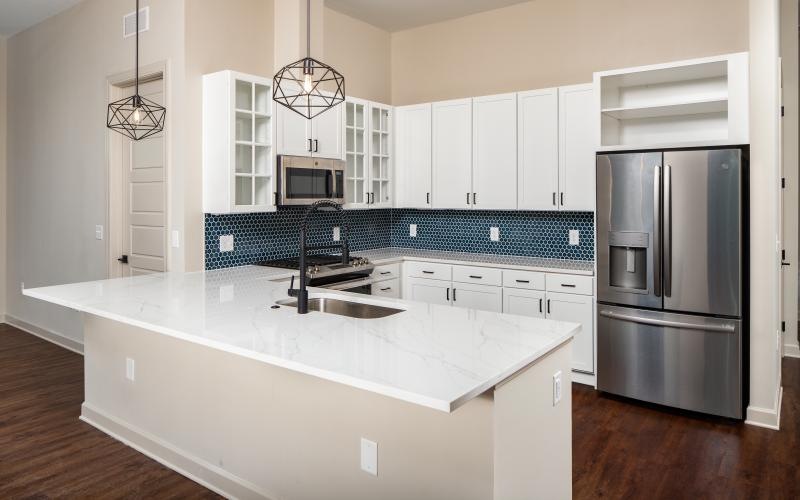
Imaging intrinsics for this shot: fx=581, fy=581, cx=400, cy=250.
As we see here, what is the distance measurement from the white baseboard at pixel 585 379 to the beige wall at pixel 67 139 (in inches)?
Answer: 121

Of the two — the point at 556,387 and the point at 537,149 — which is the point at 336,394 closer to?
the point at 556,387

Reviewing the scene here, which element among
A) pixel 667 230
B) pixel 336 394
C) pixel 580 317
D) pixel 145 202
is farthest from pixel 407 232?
pixel 336 394

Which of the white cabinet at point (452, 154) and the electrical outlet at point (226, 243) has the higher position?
the white cabinet at point (452, 154)

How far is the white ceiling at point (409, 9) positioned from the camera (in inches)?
205

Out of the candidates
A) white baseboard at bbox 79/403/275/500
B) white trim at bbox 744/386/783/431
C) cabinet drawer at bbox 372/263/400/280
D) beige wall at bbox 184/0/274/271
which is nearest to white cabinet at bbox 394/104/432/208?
cabinet drawer at bbox 372/263/400/280

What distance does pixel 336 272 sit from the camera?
425cm

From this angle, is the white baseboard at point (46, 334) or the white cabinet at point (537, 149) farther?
the white baseboard at point (46, 334)

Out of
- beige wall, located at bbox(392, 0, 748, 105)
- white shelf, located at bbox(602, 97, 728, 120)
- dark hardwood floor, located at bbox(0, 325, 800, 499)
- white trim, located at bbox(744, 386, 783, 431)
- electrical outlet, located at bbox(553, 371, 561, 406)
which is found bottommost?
dark hardwood floor, located at bbox(0, 325, 800, 499)

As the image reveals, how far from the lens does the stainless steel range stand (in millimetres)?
4137

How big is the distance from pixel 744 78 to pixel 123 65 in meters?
4.46

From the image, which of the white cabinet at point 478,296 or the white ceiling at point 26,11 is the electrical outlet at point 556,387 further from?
the white ceiling at point 26,11

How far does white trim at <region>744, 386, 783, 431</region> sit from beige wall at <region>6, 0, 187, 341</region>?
3.92 metres

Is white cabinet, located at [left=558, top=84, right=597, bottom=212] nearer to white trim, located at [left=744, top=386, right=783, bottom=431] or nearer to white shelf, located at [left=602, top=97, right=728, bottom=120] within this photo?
white shelf, located at [left=602, top=97, right=728, bottom=120]

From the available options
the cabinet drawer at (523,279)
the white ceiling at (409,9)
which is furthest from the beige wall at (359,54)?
the cabinet drawer at (523,279)
